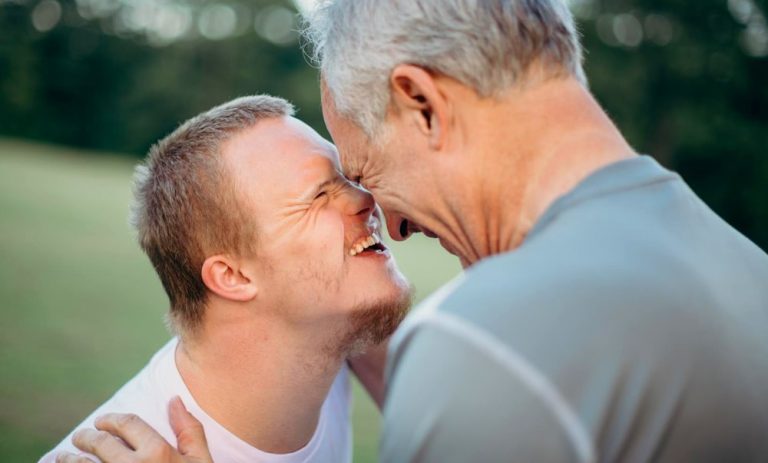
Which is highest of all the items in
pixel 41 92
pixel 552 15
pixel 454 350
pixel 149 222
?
pixel 552 15

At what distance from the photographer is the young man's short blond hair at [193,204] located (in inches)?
127

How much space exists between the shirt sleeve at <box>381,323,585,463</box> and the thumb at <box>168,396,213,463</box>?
145 cm

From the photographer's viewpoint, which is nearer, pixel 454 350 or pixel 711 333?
pixel 454 350

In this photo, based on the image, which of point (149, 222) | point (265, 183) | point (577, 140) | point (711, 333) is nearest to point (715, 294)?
point (711, 333)

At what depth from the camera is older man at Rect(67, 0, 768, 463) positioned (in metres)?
1.56

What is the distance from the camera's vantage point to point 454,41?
6.99ft

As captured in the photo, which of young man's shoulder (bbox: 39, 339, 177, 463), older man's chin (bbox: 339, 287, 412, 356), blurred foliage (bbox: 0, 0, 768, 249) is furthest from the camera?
blurred foliage (bbox: 0, 0, 768, 249)

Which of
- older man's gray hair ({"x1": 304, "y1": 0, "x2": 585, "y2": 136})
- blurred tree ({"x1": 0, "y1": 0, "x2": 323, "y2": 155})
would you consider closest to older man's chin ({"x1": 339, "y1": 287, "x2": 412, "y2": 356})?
older man's gray hair ({"x1": 304, "y1": 0, "x2": 585, "y2": 136})

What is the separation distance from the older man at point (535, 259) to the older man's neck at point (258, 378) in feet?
3.20

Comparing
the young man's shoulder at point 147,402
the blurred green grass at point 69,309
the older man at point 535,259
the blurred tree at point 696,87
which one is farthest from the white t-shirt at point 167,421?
the blurred tree at point 696,87

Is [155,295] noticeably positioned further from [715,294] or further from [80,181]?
[80,181]

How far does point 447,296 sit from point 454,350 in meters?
0.15

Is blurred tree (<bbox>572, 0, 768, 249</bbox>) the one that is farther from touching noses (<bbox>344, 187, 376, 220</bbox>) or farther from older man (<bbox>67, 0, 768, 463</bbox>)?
older man (<bbox>67, 0, 768, 463</bbox>)

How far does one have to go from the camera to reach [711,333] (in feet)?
5.59
